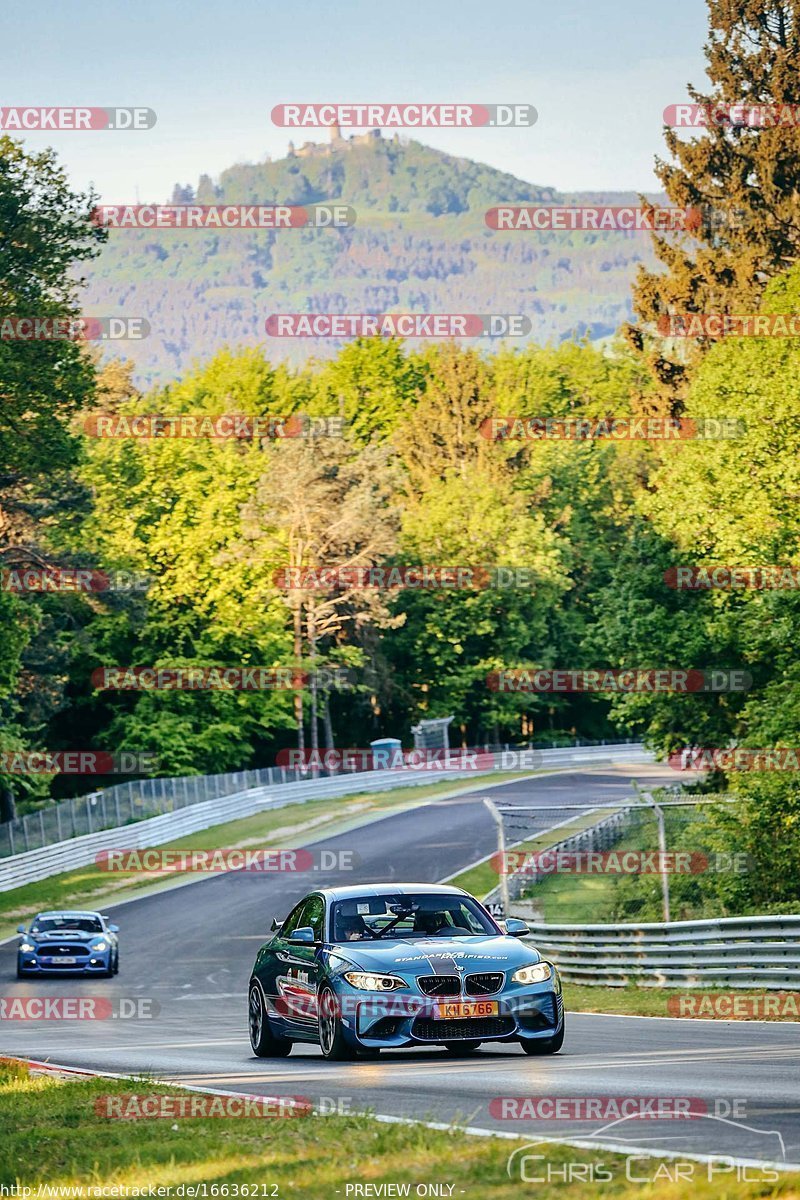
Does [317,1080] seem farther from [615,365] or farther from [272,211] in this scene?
[615,365]

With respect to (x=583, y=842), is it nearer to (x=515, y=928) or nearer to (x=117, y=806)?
(x=117, y=806)

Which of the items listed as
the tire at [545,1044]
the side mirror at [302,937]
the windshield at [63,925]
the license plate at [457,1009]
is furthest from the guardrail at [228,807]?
the license plate at [457,1009]

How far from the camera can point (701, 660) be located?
151 feet

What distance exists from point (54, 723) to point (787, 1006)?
6114cm

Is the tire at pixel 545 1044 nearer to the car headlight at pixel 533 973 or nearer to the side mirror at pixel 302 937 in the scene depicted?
the car headlight at pixel 533 973

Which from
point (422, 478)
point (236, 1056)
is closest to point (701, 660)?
point (236, 1056)

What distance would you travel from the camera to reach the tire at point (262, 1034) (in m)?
16.1

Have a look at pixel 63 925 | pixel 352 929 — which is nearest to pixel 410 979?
pixel 352 929

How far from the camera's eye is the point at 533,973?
563 inches

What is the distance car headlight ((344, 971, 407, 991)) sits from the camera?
14.0m

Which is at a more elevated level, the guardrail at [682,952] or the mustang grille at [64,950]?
the guardrail at [682,952]

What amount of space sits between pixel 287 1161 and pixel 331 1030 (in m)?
5.61

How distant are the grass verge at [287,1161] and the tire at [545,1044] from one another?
13.7ft

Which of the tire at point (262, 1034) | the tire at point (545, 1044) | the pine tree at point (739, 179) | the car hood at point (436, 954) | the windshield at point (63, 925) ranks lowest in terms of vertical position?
the windshield at point (63, 925)
